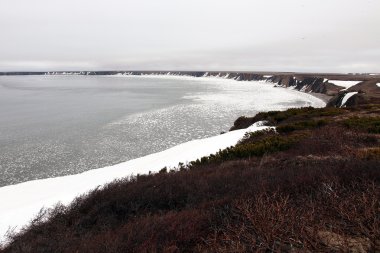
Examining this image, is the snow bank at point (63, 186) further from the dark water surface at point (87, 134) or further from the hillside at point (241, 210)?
the dark water surface at point (87, 134)

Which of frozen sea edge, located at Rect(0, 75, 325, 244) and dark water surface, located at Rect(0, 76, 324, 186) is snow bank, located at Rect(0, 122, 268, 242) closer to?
frozen sea edge, located at Rect(0, 75, 325, 244)

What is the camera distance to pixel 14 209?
464 inches

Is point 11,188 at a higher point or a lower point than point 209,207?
lower

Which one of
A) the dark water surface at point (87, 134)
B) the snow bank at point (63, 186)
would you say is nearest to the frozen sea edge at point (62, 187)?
the snow bank at point (63, 186)

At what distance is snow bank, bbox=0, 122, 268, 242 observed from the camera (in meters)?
10.9

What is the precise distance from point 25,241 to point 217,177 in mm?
5432

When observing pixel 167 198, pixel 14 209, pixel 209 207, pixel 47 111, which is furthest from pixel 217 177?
pixel 47 111

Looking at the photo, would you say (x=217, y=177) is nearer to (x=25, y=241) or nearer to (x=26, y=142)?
(x=25, y=241)

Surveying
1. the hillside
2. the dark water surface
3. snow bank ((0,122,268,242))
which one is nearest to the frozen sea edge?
snow bank ((0,122,268,242))

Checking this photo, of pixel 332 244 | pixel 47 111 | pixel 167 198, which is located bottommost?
pixel 47 111

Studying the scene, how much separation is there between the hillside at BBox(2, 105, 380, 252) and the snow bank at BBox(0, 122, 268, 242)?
182 centimetres

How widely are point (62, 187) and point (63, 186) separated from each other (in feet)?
0.54

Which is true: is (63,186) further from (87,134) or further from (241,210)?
(87,134)

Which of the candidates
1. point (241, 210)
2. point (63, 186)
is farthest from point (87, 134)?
point (241, 210)
